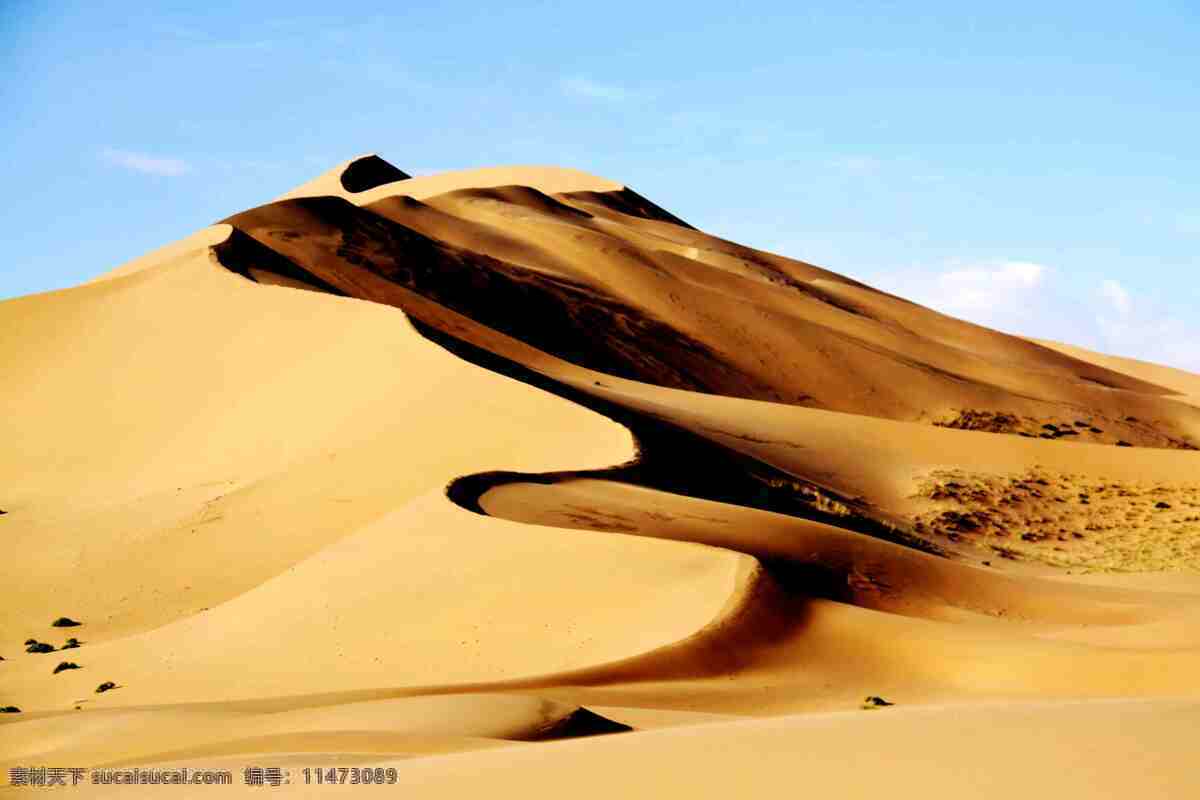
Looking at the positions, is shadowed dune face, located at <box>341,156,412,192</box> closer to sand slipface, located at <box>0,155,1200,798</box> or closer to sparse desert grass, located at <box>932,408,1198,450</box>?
sand slipface, located at <box>0,155,1200,798</box>

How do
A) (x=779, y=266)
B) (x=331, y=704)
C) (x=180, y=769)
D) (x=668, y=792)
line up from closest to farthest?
(x=668, y=792), (x=180, y=769), (x=331, y=704), (x=779, y=266)

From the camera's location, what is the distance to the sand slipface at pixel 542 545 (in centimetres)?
702

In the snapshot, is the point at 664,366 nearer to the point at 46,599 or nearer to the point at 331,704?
the point at 46,599

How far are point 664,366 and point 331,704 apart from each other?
27394mm

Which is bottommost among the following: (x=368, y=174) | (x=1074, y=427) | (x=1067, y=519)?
(x=1067, y=519)

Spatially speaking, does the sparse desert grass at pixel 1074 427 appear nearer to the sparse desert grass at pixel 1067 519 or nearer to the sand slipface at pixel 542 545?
the sand slipface at pixel 542 545

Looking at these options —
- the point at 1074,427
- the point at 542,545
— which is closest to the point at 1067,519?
the point at 542,545

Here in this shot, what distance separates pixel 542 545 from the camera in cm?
1431

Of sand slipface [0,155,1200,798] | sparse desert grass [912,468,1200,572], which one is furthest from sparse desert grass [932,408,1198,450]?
sparse desert grass [912,468,1200,572]

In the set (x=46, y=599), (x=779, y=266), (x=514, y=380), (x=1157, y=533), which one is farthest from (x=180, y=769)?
(x=779, y=266)

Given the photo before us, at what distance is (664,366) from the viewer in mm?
37312

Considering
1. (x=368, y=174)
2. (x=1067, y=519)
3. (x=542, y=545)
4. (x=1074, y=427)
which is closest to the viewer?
(x=542, y=545)

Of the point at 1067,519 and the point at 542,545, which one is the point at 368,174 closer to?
the point at 1067,519

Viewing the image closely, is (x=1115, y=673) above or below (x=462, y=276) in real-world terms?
below
